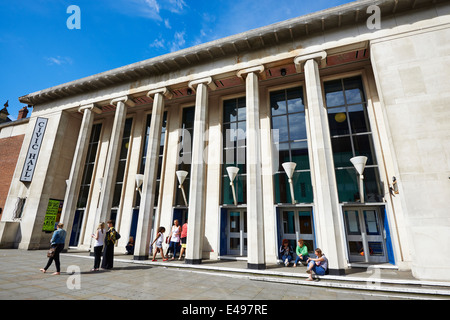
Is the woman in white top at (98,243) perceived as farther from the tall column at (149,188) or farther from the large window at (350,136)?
the large window at (350,136)

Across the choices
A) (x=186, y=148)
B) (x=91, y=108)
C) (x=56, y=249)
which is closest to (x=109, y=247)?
(x=56, y=249)

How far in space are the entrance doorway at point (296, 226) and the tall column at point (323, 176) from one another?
0.64m

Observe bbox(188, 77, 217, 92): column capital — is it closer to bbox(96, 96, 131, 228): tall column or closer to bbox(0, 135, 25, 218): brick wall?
bbox(96, 96, 131, 228): tall column

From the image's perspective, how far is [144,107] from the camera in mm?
15664

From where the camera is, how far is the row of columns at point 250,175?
838 centimetres

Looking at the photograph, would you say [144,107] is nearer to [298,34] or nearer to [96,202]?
[96,202]

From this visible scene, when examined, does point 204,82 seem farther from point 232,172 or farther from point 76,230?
point 76,230

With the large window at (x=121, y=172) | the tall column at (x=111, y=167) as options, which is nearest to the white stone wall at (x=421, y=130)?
the tall column at (x=111, y=167)

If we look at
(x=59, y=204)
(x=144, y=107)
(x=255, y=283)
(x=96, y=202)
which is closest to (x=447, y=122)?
(x=255, y=283)

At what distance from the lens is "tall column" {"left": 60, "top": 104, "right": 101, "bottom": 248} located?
Result: 42.4 feet

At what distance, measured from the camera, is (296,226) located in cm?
1054

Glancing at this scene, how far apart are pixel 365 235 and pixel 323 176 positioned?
3.78 metres
